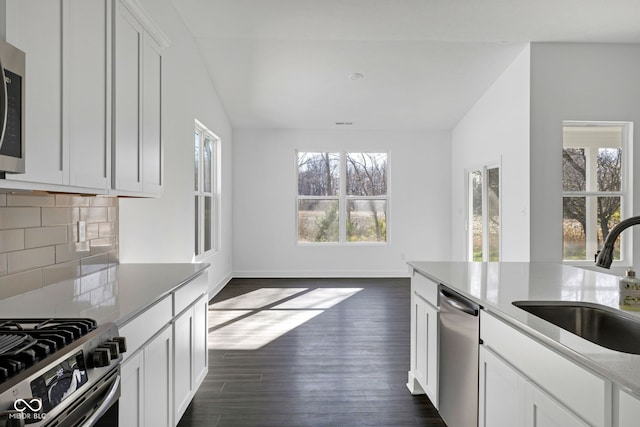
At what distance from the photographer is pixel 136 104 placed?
2.32 m

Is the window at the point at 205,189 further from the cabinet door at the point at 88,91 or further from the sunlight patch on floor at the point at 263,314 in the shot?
the cabinet door at the point at 88,91

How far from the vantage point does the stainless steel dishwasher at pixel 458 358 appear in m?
1.89

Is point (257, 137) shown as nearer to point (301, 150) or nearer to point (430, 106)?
point (301, 150)

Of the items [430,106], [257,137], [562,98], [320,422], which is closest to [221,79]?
[257,137]

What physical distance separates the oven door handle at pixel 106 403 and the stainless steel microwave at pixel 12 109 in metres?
0.74

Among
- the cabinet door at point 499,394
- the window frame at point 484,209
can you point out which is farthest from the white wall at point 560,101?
the cabinet door at point 499,394

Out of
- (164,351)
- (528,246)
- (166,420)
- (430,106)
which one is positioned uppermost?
(430,106)

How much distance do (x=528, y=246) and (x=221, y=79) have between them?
4436 millimetres

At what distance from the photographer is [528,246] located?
480cm

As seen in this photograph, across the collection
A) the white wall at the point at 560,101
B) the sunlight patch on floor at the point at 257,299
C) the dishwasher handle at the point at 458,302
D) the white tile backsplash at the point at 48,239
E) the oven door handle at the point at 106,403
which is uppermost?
the white wall at the point at 560,101

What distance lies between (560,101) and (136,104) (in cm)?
454

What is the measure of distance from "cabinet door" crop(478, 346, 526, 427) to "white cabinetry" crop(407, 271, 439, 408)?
574 millimetres

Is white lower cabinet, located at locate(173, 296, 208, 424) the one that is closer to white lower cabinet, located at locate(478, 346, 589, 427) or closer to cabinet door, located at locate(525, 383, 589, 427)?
white lower cabinet, located at locate(478, 346, 589, 427)

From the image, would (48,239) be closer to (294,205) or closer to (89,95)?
(89,95)
